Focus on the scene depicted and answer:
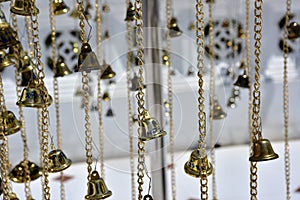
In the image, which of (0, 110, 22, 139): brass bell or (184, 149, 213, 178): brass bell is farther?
(0, 110, 22, 139): brass bell

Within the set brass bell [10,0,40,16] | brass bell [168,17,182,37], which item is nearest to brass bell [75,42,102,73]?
brass bell [10,0,40,16]

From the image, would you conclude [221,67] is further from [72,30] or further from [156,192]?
[156,192]

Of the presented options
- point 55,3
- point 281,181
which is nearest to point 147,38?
point 55,3

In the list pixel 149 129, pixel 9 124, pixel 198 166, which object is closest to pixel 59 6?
pixel 9 124

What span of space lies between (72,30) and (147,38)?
284 centimetres

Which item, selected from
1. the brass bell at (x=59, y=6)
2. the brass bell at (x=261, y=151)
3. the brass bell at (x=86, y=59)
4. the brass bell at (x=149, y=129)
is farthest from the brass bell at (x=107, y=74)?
the brass bell at (x=261, y=151)

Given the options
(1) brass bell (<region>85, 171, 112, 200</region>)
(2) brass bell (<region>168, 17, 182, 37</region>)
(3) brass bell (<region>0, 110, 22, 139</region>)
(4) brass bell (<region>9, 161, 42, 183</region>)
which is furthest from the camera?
(2) brass bell (<region>168, 17, 182, 37</region>)

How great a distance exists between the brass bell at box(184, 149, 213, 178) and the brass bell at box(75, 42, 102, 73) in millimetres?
407

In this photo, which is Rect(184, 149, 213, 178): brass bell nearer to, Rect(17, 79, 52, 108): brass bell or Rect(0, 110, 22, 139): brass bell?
Rect(17, 79, 52, 108): brass bell

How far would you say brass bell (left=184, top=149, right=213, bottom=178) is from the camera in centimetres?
139

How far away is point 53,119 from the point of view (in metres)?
4.82

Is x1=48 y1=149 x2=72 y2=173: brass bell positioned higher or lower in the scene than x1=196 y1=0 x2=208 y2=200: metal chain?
lower

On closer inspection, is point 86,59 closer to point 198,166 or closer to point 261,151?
point 198,166

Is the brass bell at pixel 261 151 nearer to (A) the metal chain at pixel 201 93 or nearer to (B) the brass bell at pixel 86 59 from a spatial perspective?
(A) the metal chain at pixel 201 93
